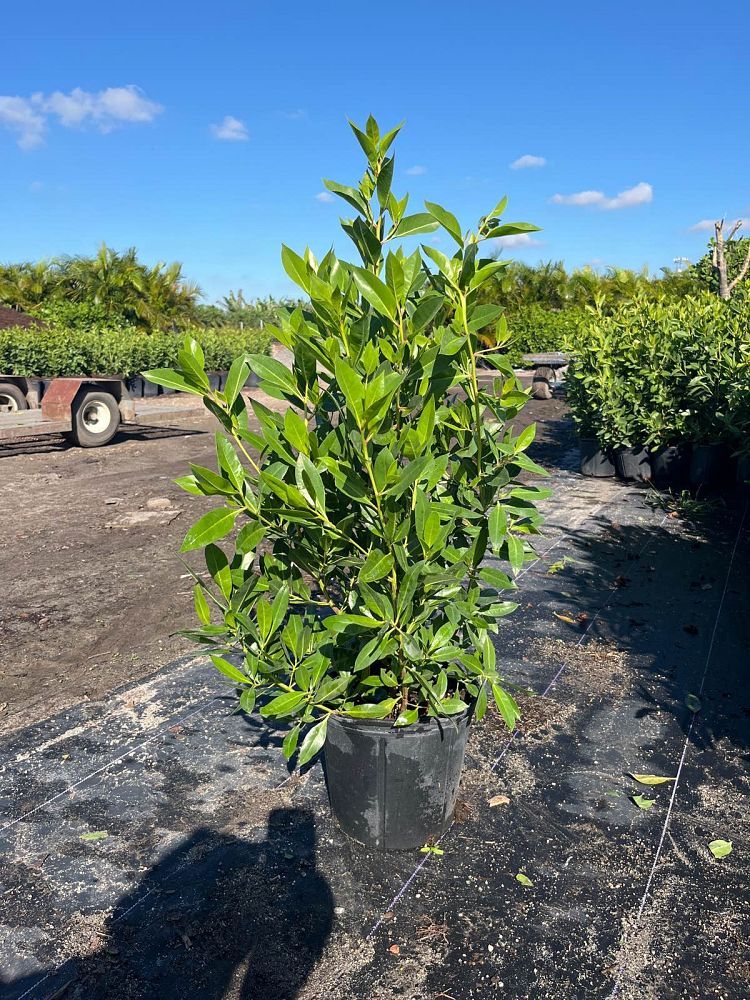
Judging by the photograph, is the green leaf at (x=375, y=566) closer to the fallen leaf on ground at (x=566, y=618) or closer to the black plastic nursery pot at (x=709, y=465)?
the fallen leaf on ground at (x=566, y=618)

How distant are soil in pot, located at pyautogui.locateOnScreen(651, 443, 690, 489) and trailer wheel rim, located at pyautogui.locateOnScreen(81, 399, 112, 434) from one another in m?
7.81

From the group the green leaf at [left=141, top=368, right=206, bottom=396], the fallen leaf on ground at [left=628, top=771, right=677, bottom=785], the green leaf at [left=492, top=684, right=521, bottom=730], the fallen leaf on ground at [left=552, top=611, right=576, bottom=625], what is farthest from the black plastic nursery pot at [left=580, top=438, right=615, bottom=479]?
the green leaf at [left=141, top=368, right=206, bottom=396]

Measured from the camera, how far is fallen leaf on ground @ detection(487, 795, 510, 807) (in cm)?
276

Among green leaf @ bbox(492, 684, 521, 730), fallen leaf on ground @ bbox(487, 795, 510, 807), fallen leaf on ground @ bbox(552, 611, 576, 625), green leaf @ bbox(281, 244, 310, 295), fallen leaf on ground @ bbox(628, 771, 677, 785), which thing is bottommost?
fallen leaf on ground @ bbox(487, 795, 510, 807)

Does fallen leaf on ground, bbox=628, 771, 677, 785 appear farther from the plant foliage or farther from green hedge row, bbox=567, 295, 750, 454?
green hedge row, bbox=567, 295, 750, 454

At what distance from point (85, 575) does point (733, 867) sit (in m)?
4.86

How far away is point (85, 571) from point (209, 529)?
14.7 ft

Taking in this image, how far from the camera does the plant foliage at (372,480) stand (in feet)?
6.43

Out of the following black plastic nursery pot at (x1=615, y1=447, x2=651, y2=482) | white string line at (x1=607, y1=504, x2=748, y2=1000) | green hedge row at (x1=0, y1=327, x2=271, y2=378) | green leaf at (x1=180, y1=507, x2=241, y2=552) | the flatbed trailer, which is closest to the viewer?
green leaf at (x1=180, y1=507, x2=241, y2=552)

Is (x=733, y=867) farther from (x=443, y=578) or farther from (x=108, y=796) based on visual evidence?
(x=108, y=796)

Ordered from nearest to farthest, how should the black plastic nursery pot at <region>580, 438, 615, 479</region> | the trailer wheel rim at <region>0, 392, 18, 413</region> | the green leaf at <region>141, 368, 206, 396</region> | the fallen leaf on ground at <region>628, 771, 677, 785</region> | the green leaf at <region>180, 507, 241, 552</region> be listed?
the green leaf at <region>180, 507, 241, 552</region>
the green leaf at <region>141, 368, 206, 396</region>
the fallen leaf on ground at <region>628, 771, 677, 785</region>
the black plastic nursery pot at <region>580, 438, 615, 479</region>
the trailer wheel rim at <region>0, 392, 18, 413</region>

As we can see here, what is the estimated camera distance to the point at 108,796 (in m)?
2.84

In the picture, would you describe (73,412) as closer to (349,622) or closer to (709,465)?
(709,465)

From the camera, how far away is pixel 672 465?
812 centimetres
